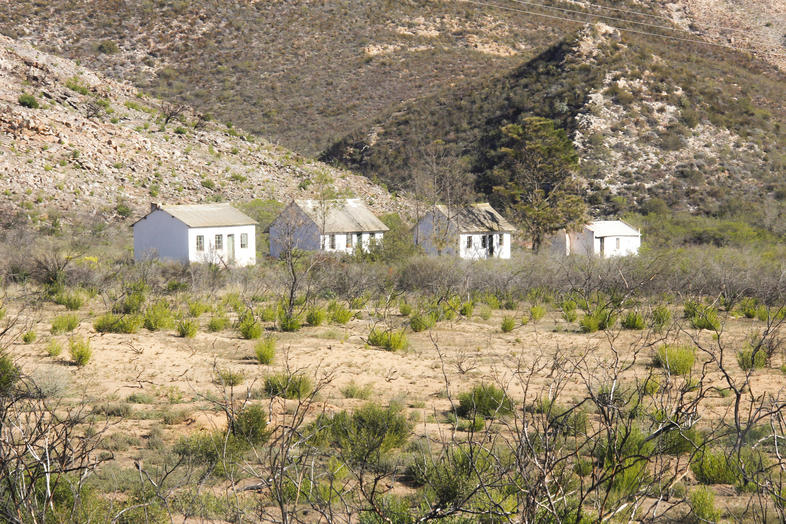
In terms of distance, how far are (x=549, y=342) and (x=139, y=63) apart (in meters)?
58.3

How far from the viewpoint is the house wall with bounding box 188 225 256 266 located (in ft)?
115

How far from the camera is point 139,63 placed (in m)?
68.0

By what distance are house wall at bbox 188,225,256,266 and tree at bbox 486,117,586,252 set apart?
13781mm

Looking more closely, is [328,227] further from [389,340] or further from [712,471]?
[712,471]

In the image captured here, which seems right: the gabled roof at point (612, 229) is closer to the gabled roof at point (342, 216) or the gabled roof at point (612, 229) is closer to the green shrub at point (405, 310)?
the gabled roof at point (342, 216)

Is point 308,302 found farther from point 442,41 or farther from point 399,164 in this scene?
point 442,41

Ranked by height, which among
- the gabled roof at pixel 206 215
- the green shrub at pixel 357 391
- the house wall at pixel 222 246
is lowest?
the green shrub at pixel 357 391

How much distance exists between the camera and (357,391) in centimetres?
1273

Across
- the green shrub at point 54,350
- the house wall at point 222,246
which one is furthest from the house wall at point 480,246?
the green shrub at point 54,350

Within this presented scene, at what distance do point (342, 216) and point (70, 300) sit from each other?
64.4ft

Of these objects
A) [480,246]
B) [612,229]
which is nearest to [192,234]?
[480,246]

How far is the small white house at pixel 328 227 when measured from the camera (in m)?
38.7

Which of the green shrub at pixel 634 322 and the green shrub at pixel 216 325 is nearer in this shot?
the green shrub at pixel 216 325

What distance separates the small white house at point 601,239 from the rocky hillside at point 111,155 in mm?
11399
